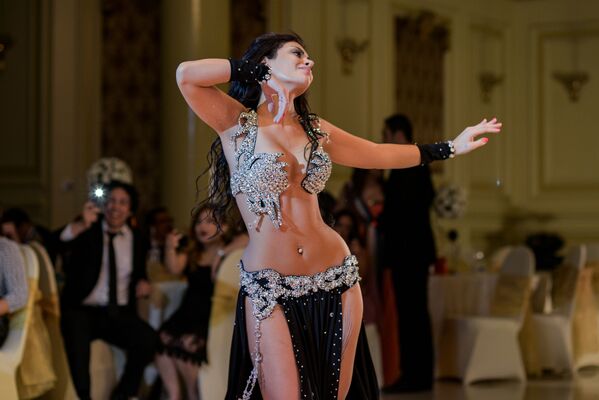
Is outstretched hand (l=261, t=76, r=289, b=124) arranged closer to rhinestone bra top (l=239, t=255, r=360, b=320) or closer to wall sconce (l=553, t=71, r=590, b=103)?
rhinestone bra top (l=239, t=255, r=360, b=320)

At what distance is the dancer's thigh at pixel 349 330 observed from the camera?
355 centimetres

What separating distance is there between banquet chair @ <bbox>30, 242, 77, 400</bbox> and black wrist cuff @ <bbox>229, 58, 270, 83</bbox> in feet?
8.45

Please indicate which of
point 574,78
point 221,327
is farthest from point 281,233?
point 574,78

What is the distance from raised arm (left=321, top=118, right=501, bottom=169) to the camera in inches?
145

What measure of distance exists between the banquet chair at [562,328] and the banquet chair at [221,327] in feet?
11.3

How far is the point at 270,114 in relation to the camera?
11.7 ft

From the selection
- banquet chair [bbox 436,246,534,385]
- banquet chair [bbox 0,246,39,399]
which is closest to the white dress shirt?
banquet chair [bbox 0,246,39,399]

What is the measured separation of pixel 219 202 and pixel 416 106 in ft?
25.6

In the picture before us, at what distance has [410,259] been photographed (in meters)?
7.32

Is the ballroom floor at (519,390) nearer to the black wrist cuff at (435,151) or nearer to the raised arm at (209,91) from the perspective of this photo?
the black wrist cuff at (435,151)

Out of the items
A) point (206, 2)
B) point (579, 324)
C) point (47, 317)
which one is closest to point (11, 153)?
point (206, 2)

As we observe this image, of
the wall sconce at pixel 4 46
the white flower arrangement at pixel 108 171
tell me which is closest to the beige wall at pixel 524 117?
the wall sconce at pixel 4 46

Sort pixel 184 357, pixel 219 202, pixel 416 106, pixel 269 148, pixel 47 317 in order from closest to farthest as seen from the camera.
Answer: pixel 269 148 < pixel 219 202 < pixel 47 317 < pixel 184 357 < pixel 416 106

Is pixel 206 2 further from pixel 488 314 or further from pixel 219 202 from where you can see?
pixel 219 202
